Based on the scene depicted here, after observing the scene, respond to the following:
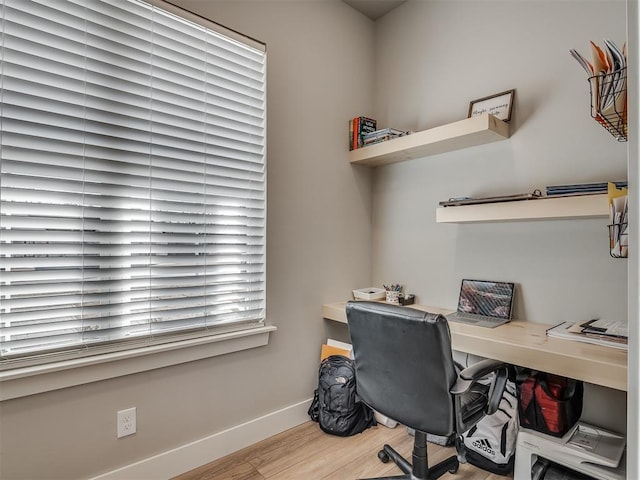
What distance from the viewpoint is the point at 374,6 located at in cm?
272

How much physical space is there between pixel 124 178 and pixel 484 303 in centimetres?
206

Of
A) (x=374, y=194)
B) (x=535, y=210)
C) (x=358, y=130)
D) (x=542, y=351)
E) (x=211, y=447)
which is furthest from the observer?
(x=374, y=194)

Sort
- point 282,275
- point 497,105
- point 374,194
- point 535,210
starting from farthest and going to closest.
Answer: point 374,194 < point 282,275 < point 497,105 < point 535,210

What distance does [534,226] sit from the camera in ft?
6.61

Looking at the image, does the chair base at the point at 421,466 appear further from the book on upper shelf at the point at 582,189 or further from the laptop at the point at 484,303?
the book on upper shelf at the point at 582,189

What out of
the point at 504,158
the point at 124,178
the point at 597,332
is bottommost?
the point at 597,332

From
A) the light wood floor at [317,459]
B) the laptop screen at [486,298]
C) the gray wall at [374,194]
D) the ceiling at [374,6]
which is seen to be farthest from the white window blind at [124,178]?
the laptop screen at [486,298]

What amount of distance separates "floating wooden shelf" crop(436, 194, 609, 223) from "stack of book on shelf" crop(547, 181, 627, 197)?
0.15 feet

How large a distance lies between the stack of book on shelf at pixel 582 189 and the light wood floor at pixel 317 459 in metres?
1.43

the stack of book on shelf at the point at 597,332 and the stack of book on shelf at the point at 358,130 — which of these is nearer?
the stack of book on shelf at the point at 597,332

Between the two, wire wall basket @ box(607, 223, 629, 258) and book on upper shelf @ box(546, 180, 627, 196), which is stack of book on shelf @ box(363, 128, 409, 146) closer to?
book on upper shelf @ box(546, 180, 627, 196)

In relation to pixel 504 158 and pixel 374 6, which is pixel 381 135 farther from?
pixel 374 6

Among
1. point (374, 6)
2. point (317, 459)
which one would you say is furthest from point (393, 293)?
point (374, 6)

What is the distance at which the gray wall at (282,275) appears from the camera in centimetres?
154
